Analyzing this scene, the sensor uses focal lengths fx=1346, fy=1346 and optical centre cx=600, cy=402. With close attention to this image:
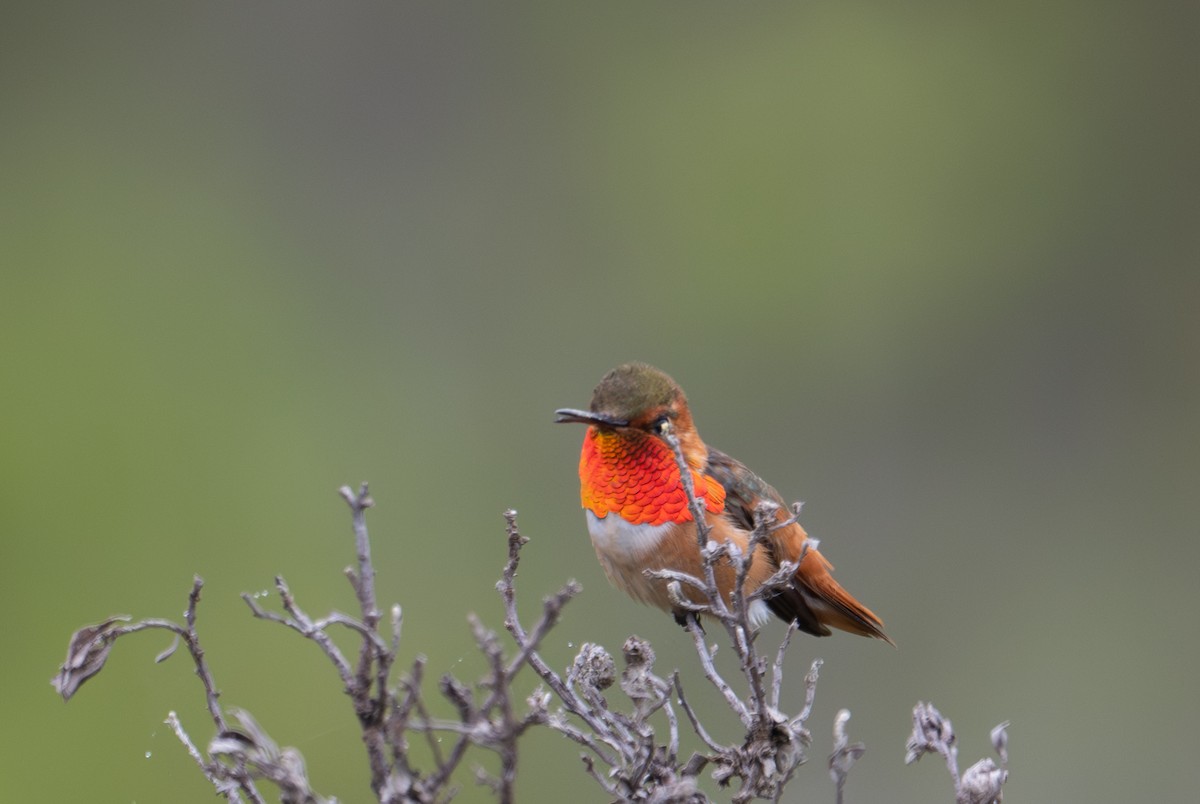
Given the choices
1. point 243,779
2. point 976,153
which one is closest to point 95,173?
point 976,153

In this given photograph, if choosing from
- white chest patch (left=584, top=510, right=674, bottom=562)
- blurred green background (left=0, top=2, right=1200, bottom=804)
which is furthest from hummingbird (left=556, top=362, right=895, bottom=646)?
blurred green background (left=0, top=2, right=1200, bottom=804)

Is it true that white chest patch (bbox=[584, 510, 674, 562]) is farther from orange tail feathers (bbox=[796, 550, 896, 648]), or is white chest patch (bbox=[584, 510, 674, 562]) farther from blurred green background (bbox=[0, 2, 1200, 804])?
blurred green background (bbox=[0, 2, 1200, 804])

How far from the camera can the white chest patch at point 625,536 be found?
2404 millimetres

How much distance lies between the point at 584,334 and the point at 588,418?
509 centimetres

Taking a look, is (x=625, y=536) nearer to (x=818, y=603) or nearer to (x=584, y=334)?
(x=818, y=603)

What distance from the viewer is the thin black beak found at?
6.95ft

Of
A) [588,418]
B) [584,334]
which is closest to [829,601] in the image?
[588,418]

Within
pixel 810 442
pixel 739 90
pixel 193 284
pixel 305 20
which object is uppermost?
pixel 305 20

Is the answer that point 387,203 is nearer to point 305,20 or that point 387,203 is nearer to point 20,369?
point 305,20

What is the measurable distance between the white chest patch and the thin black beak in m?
0.21

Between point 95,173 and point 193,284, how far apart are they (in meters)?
1.44

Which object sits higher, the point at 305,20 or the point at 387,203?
the point at 305,20

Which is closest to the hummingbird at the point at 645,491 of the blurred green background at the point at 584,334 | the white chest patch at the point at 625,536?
the white chest patch at the point at 625,536

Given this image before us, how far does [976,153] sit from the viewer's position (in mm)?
8281
